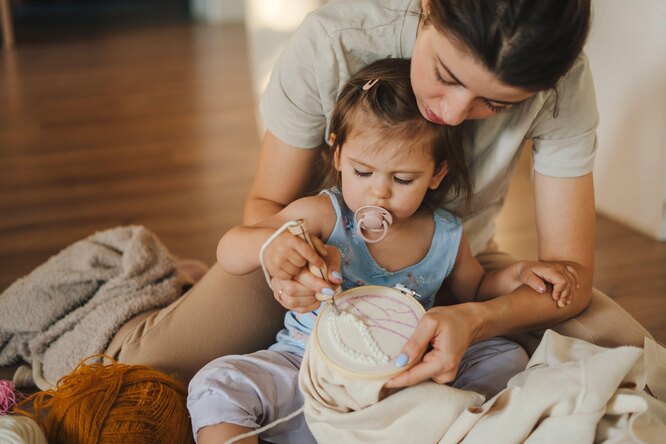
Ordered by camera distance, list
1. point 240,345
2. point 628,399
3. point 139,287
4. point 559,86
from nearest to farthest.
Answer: point 628,399, point 559,86, point 240,345, point 139,287

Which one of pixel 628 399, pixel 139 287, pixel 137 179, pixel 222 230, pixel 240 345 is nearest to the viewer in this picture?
pixel 628 399

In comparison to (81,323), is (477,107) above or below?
above

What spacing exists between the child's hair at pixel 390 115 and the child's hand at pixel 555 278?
0.22 meters

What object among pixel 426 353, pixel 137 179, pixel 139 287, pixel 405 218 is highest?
pixel 405 218

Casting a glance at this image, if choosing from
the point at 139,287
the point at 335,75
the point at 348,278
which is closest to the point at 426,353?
the point at 348,278

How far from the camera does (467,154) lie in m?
1.45

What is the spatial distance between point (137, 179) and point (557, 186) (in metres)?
1.62

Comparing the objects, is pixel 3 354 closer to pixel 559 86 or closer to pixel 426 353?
pixel 426 353

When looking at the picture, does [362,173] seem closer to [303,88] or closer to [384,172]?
[384,172]

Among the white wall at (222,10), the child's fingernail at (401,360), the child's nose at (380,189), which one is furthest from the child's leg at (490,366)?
the white wall at (222,10)

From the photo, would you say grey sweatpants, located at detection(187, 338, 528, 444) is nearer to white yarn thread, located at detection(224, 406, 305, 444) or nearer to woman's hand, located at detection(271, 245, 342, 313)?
white yarn thread, located at detection(224, 406, 305, 444)

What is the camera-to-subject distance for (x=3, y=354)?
1.66 metres

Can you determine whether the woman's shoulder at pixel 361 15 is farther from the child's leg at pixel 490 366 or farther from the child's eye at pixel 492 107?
the child's leg at pixel 490 366

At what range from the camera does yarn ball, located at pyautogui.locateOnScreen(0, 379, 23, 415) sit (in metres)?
1.50
